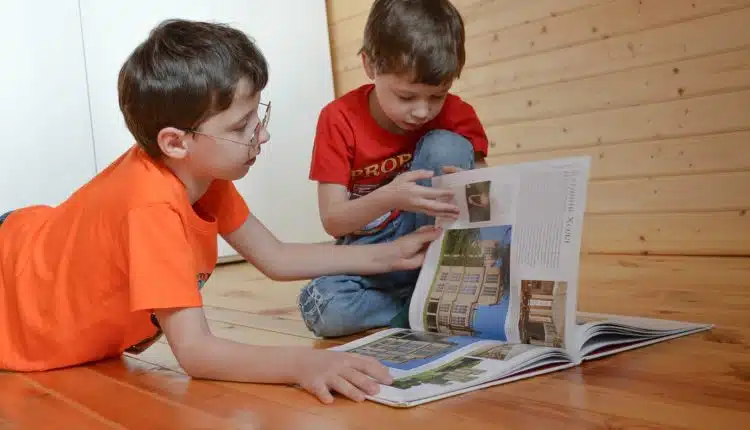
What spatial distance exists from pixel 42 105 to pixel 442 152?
1695 mm

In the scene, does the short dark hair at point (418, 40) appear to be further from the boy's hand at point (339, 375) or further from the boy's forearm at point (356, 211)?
the boy's hand at point (339, 375)

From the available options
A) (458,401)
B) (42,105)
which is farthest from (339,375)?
(42,105)

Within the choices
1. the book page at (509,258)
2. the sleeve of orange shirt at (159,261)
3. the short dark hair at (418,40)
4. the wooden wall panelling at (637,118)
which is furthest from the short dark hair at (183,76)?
the wooden wall panelling at (637,118)

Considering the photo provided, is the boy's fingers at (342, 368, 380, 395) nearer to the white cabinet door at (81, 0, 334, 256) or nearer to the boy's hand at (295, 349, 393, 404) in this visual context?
the boy's hand at (295, 349, 393, 404)

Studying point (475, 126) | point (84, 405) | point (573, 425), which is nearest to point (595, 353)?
point (573, 425)

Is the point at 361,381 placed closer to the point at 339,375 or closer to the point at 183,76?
the point at 339,375


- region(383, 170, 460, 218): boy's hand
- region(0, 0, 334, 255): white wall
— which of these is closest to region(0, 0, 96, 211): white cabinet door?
region(0, 0, 334, 255): white wall

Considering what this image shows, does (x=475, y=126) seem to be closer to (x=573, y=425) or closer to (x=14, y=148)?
(x=573, y=425)

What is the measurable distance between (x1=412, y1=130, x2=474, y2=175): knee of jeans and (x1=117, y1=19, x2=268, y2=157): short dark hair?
351 mm

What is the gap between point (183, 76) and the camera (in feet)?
3.54

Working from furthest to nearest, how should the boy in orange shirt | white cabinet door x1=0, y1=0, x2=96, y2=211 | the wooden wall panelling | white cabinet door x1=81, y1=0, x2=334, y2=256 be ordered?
1. white cabinet door x1=81, y1=0, x2=334, y2=256
2. white cabinet door x1=0, y1=0, x2=96, y2=211
3. the wooden wall panelling
4. the boy in orange shirt

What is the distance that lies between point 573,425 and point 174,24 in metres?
0.77

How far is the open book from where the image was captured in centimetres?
98

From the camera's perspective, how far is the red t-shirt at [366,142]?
54.8 inches
